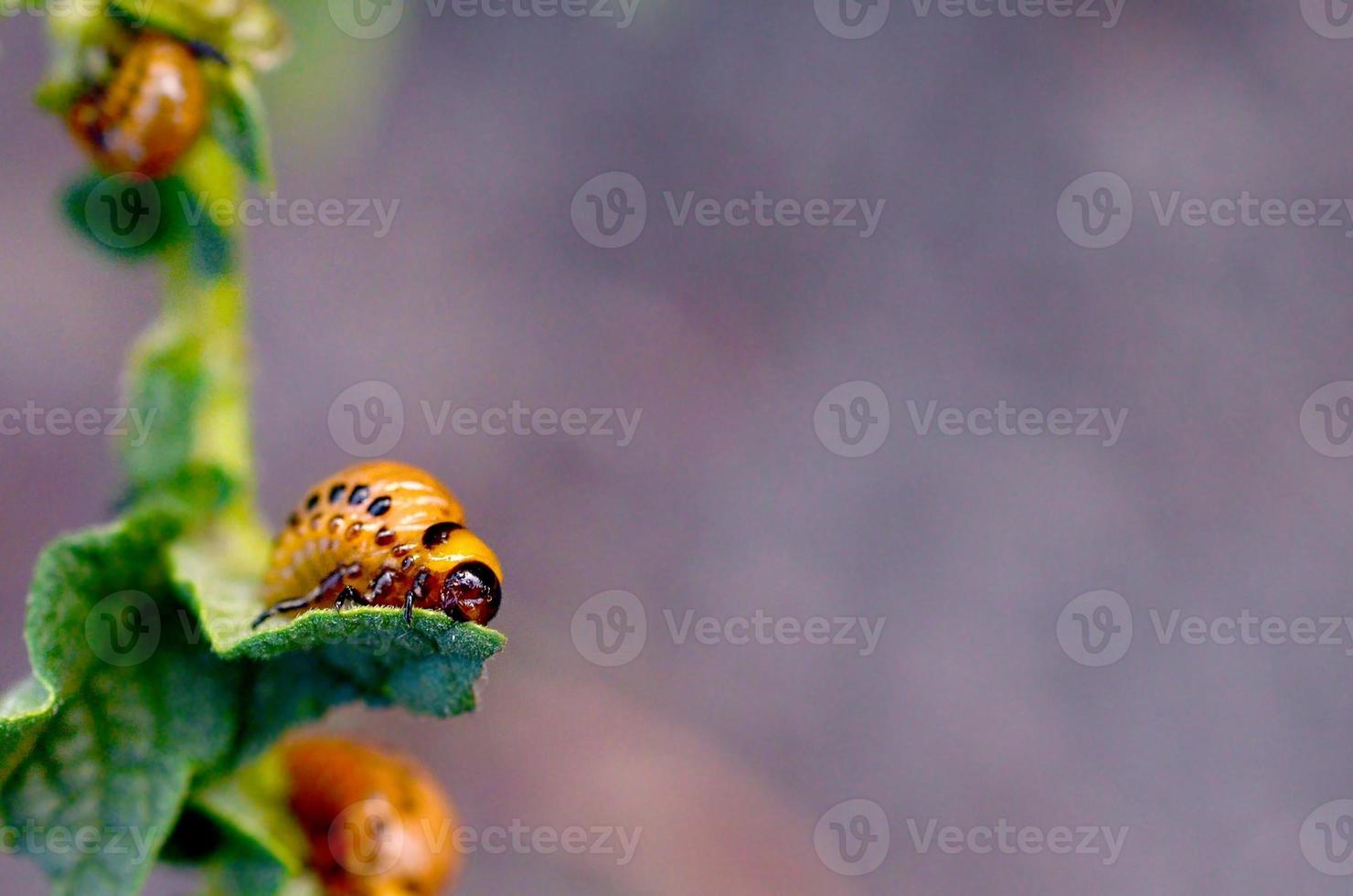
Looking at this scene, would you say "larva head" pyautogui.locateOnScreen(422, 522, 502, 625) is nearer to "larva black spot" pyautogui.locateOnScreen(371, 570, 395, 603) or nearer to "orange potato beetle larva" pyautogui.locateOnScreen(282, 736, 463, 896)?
"larva black spot" pyautogui.locateOnScreen(371, 570, 395, 603)

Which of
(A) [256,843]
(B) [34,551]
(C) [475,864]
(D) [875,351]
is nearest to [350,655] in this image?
(A) [256,843]

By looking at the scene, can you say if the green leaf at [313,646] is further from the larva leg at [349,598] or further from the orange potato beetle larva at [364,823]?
the orange potato beetle larva at [364,823]

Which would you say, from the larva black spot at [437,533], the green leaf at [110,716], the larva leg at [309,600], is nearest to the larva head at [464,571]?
the larva black spot at [437,533]

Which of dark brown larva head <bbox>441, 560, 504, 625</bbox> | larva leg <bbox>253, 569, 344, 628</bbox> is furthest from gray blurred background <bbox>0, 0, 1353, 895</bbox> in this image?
dark brown larva head <bbox>441, 560, 504, 625</bbox>

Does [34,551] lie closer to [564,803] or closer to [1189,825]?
[564,803]

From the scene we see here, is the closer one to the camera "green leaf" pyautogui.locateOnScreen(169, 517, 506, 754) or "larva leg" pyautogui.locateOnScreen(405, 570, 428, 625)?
"green leaf" pyautogui.locateOnScreen(169, 517, 506, 754)

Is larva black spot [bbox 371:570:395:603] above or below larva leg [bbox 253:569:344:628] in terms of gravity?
above

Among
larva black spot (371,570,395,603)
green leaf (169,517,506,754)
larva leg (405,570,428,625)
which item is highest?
larva leg (405,570,428,625)
